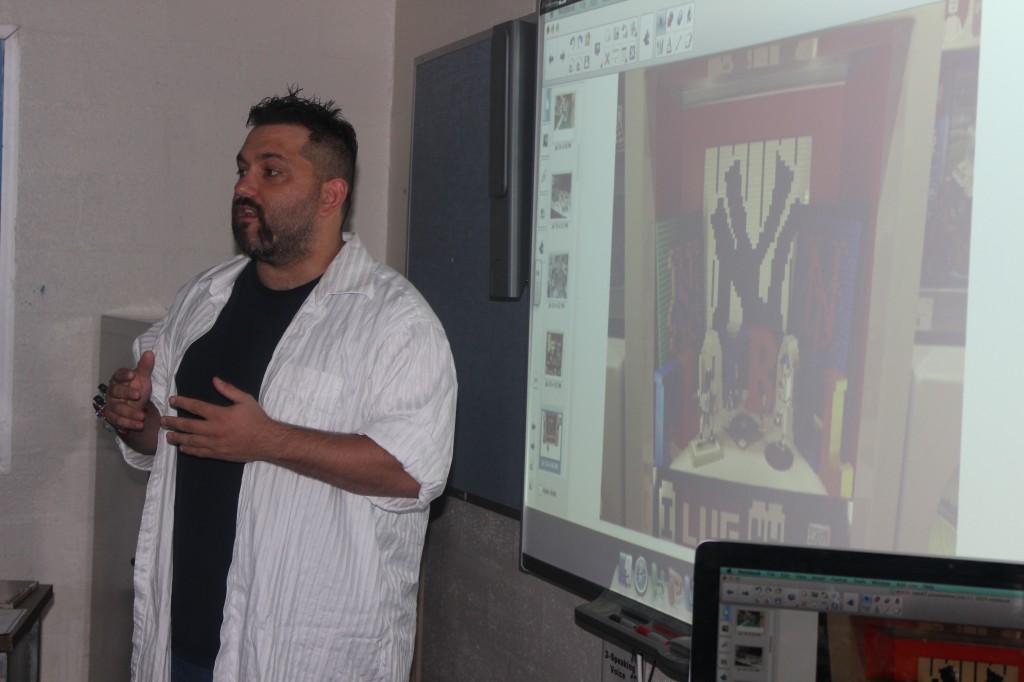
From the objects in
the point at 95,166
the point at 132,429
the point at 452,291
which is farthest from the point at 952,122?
the point at 95,166

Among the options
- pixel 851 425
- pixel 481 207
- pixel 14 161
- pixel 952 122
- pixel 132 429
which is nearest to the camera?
pixel 952 122

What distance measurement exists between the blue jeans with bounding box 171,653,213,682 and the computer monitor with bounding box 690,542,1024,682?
3.92 feet

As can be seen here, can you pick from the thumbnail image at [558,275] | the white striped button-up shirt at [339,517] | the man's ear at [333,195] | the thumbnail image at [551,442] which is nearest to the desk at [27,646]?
the white striped button-up shirt at [339,517]

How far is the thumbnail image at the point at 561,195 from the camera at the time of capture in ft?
5.14

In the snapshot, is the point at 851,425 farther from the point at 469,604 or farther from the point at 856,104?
the point at 469,604

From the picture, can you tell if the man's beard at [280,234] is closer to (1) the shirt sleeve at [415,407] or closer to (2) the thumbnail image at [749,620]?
(1) the shirt sleeve at [415,407]

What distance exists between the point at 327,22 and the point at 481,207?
990 millimetres

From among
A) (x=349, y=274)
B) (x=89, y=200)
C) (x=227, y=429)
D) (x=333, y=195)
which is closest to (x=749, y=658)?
(x=227, y=429)

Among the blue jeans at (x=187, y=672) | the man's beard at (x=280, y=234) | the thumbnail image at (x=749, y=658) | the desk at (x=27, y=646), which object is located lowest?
the desk at (x=27, y=646)

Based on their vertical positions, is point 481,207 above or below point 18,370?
above

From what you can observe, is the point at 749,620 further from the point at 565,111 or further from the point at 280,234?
the point at 280,234

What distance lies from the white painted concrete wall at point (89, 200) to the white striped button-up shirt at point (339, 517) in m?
0.92

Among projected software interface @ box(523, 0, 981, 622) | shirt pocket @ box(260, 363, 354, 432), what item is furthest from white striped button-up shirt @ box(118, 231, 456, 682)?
projected software interface @ box(523, 0, 981, 622)

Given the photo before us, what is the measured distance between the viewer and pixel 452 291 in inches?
85.0
